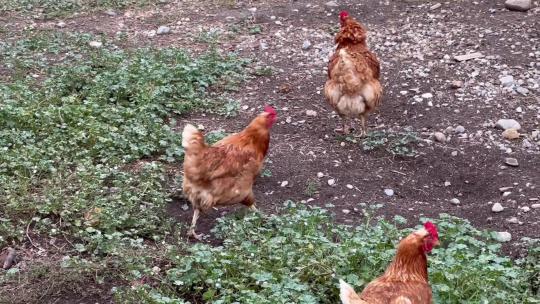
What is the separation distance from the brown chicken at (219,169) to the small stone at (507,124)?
114 inches

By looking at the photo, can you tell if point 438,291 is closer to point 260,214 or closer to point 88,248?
point 260,214

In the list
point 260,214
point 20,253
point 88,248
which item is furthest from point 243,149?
point 20,253

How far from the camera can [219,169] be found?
594cm

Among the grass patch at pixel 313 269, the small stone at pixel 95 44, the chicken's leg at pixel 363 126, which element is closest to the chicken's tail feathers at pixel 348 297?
the grass patch at pixel 313 269

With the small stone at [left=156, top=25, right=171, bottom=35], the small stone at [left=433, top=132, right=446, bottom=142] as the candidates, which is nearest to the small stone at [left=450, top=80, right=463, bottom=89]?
the small stone at [left=433, top=132, right=446, bottom=142]

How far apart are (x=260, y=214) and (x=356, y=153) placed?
191 centimetres

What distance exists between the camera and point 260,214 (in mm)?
5914

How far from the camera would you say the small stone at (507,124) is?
763 cm

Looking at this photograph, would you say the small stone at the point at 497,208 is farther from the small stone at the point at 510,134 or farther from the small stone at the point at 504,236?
the small stone at the point at 510,134

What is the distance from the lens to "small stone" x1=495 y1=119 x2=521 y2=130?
25.0ft

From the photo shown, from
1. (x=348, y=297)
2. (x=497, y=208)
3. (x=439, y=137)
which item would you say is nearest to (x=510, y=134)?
(x=439, y=137)

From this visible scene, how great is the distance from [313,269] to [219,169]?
4.55 ft

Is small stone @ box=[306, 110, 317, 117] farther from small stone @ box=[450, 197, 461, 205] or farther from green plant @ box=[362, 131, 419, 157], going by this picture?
small stone @ box=[450, 197, 461, 205]

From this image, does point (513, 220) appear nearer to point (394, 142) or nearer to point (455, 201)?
point (455, 201)
